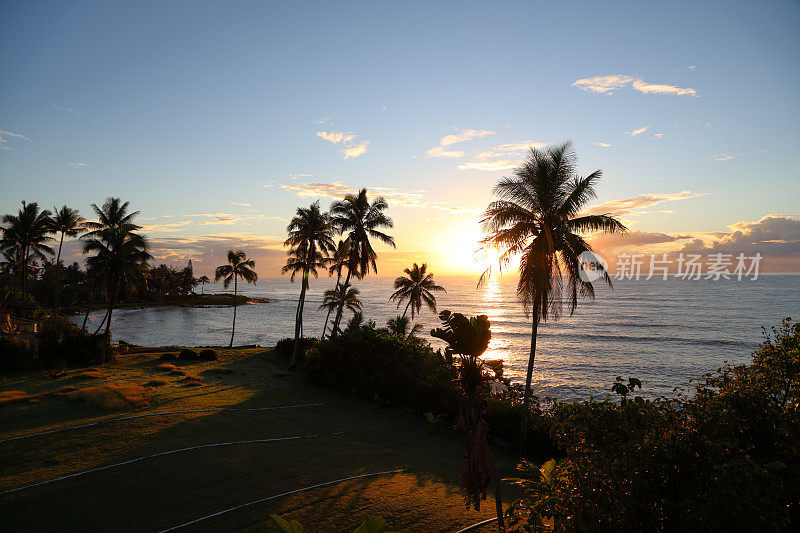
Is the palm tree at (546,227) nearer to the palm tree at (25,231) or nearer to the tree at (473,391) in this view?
the tree at (473,391)

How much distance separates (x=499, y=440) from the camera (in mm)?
19359

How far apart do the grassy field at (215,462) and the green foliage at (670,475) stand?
4.37 metres

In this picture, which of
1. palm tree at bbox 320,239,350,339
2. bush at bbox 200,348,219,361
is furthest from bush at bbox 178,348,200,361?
palm tree at bbox 320,239,350,339

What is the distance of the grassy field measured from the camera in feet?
32.2

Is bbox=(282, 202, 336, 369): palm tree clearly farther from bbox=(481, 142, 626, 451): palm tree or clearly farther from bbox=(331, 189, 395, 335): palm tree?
bbox=(481, 142, 626, 451): palm tree

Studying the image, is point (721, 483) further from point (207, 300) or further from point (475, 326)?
point (207, 300)

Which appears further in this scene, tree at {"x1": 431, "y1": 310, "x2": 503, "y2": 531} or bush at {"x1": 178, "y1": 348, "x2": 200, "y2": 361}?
bush at {"x1": 178, "y1": 348, "x2": 200, "y2": 361}

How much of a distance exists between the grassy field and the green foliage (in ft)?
14.4

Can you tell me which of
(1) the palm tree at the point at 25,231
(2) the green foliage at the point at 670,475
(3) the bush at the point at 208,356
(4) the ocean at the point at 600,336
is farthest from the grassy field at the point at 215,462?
(1) the palm tree at the point at 25,231

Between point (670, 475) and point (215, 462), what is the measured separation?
12.9 metres

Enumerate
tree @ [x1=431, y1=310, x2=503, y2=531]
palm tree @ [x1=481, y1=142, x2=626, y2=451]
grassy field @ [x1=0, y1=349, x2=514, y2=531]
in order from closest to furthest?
1. tree @ [x1=431, y1=310, x2=503, y2=531]
2. grassy field @ [x1=0, y1=349, x2=514, y2=531]
3. palm tree @ [x1=481, y1=142, x2=626, y2=451]

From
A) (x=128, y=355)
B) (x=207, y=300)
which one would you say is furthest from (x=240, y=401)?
(x=207, y=300)

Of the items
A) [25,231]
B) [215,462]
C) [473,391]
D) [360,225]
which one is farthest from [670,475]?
[25,231]

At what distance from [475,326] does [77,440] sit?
15356 millimetres
